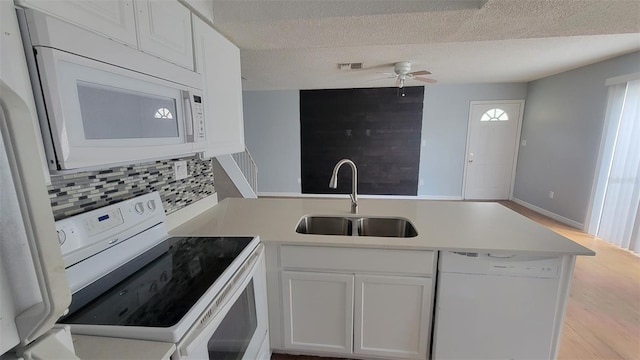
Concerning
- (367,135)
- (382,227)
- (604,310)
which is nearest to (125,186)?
(382,227)

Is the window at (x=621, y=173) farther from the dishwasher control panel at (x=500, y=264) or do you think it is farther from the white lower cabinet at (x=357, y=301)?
the white lower cabinet at (x=357, y=301)

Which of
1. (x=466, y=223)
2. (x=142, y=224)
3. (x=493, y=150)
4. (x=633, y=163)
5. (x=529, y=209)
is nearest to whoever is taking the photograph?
(x=142, y=224)

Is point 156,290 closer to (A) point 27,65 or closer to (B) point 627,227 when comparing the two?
(A) point 27,65

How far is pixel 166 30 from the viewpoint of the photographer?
3.57ft

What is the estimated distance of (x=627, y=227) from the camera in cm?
313

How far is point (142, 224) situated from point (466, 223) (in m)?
1.81

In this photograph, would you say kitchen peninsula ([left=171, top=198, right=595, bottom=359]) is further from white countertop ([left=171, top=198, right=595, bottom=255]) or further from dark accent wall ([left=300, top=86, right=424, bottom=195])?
dark accent wall ([left=300, top=86, right=424, bottom=195])

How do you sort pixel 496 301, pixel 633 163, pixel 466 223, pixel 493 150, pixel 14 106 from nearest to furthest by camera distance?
1. pixel 14 106
2. pixel 496 301
3. pixel 466 223
4. pixel 633 163
5. pixel 493 150

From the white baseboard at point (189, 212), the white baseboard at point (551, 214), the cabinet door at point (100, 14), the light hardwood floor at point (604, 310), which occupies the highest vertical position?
the cabinet door at point (100, 14)

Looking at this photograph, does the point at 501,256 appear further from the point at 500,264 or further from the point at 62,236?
the point at 62,236

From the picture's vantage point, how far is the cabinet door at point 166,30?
967 mm

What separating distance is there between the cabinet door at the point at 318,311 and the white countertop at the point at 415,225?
250 mm

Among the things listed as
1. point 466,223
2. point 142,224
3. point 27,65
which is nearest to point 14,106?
point 27,65

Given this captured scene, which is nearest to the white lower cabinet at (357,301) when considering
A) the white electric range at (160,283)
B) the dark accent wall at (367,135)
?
the white electric range at (160,283)
